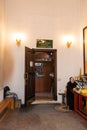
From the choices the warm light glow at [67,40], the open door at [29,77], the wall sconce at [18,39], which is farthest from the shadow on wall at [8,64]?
the warm light glow at [67,40]

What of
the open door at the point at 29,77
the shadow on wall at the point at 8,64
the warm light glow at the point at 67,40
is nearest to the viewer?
the open door at the point at 29,77

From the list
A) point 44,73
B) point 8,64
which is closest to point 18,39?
point 8,64

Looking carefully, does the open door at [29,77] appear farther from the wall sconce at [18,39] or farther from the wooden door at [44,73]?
the wooden door at [44,73]

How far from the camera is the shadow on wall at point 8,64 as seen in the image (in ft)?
23.8

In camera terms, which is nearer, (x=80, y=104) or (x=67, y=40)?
(x=80, y=104)

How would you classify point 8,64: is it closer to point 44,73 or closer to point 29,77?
point 29,77

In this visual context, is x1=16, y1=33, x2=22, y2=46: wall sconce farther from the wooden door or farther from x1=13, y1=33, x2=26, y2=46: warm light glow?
the wooden door

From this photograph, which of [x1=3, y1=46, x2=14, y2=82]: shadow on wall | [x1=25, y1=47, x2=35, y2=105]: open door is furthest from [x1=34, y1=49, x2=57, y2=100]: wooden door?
[x1=3, y1=46, x2=14, y2=82]: shadow on wall

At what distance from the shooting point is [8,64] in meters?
7.30

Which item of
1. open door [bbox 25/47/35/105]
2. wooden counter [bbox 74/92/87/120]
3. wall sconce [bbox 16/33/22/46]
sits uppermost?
wall sconce [bbox 16/33/22/46]

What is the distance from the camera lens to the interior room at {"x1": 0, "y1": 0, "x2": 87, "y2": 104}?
7344 millimetres

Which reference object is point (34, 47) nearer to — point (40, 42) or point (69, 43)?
point (40, 42)

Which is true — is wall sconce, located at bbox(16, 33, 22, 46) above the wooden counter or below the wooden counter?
above

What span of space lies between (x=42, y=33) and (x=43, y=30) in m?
0.14
